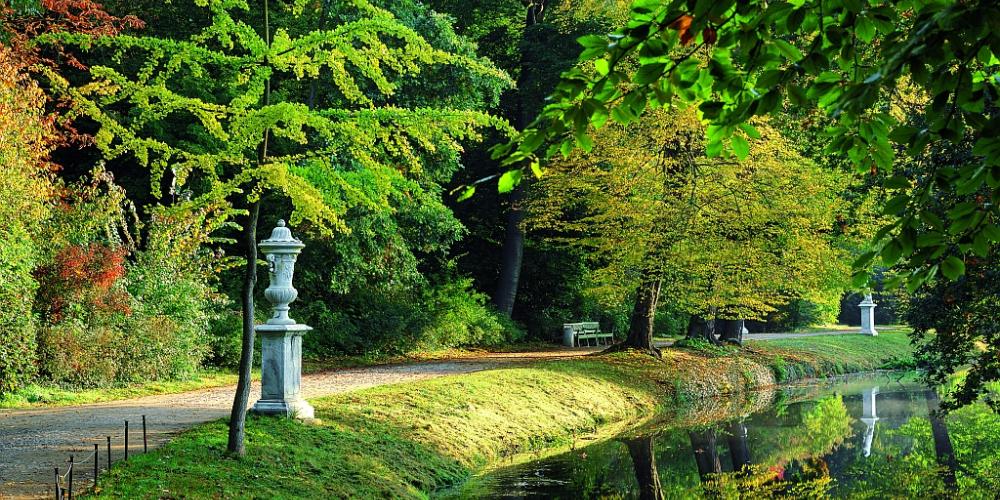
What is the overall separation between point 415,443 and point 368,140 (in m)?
4.71

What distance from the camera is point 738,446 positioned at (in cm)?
1602

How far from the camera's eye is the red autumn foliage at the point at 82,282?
15.9 m

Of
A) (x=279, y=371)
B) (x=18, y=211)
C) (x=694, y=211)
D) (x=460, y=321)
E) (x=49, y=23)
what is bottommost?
(x=460, y=321)

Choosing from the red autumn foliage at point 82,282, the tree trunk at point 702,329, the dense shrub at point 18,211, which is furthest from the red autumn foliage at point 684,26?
the tree trunk at point 702,329

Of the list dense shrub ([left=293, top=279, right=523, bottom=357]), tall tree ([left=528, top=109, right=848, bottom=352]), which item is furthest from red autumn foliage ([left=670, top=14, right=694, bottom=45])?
dense shrub ([left=293, top=279, right=523, bottom=357])

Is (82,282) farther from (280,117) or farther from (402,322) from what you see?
(402,322)

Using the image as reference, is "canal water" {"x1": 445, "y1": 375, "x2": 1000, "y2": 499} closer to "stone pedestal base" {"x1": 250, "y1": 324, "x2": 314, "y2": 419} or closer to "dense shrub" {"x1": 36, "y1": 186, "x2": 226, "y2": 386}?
"stone pedestal base" {"x1": 250, "y1": 324, "x2": 314, "y2": 419}

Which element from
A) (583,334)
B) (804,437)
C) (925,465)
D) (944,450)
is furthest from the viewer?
(583,334)

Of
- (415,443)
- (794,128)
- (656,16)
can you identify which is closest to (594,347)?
(794,128)

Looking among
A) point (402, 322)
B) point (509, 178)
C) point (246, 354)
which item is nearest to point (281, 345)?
point (246, 354)

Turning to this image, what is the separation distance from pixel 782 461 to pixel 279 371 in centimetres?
763

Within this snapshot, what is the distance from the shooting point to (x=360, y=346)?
2302 centimetres

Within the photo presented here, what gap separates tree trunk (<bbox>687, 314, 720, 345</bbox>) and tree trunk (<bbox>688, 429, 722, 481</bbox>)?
8095mm

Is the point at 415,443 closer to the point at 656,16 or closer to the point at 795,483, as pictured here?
the point at 795,483
